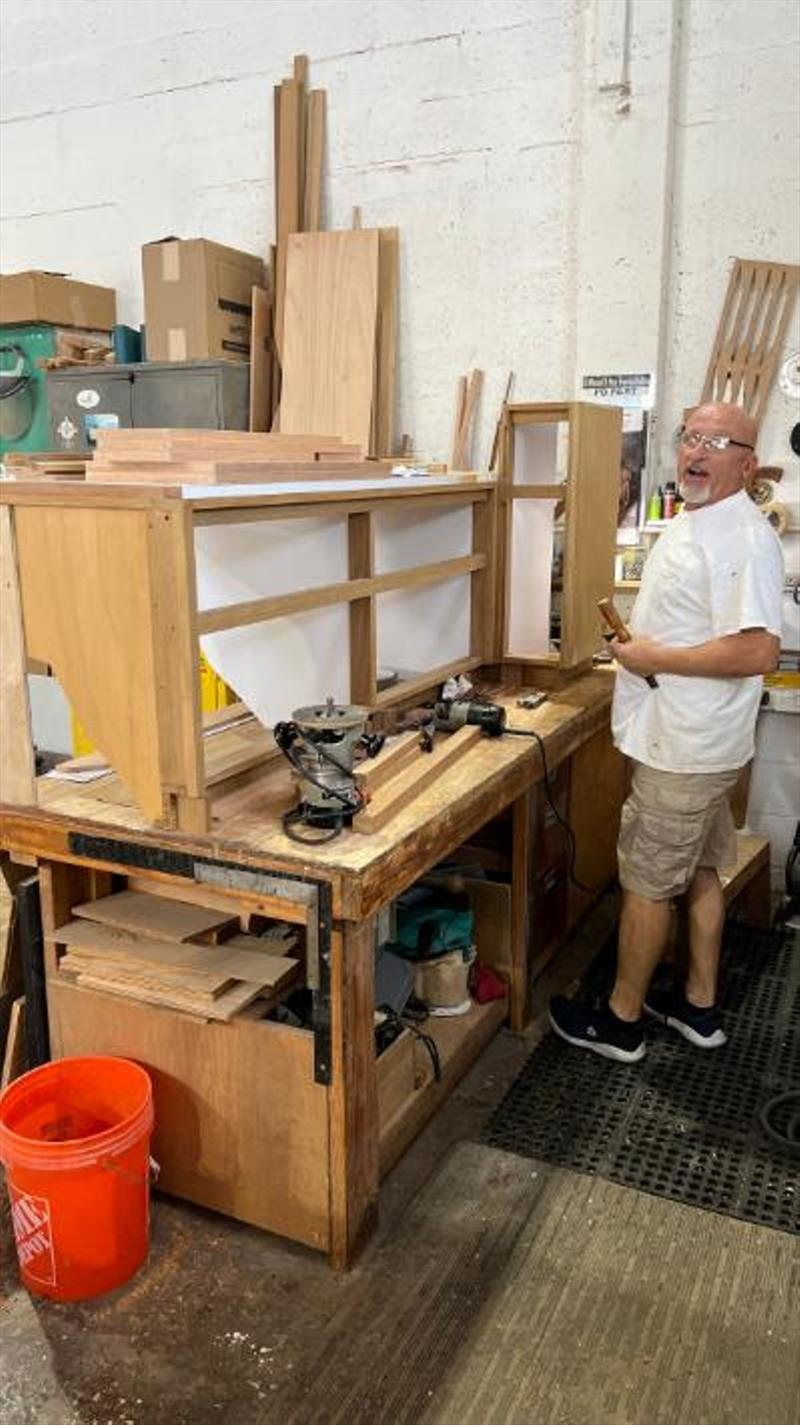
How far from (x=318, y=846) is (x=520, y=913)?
1.01m

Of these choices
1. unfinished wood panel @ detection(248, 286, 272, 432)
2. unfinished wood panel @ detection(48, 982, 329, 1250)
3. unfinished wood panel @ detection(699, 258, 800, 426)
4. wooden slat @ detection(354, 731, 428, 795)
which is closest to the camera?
unfinished wood panel @ detection(48, 982, 329, 1250)

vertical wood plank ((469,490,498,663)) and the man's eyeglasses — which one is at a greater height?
the man's eyeglasses

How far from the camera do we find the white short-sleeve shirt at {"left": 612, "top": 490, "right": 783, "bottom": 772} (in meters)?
2.22

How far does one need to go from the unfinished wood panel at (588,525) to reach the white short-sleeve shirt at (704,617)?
1.09 feet

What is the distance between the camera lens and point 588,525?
9.09ft

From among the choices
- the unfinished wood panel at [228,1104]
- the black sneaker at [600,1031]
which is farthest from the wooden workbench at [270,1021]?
the black sneaker at [600,1031]

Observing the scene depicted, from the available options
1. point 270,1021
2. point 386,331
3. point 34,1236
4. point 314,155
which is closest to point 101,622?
point 270,1021

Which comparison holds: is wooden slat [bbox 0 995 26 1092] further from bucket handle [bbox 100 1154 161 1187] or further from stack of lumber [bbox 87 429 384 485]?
stack of lumber [bbox 87 429 384 485]

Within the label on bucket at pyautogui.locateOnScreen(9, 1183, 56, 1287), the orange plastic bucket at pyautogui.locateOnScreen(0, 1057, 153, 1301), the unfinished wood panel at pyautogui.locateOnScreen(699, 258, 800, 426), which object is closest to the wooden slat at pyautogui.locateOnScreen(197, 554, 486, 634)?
the orange plastic bucket at pyautogui.locateOnScreen(0, 1057, 153, 1301)

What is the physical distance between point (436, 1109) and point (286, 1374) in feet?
2.46

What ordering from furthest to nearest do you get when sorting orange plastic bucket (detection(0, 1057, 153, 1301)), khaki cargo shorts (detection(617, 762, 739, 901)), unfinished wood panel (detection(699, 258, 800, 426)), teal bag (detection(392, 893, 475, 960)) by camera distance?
unfinished wood panel (detection(699, 258, 800, 426)) < teal bag (detection(392, 893, 475, 960)) < khaki cargo shorts (detection(617, 762, 739, 901)) < orange plastic bucket (detection(0, 1057, 153, 1301))

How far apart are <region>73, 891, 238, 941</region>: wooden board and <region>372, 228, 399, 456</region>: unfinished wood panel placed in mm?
2099

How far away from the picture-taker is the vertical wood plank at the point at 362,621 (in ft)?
7.29

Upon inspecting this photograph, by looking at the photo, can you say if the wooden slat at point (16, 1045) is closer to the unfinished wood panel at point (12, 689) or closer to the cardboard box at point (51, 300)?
the unfinished wood panel at point (12, 689)
